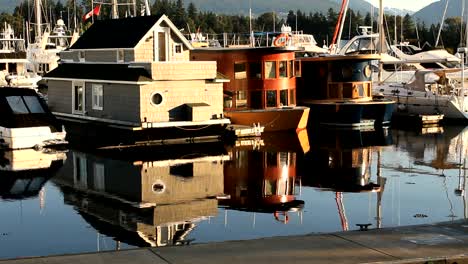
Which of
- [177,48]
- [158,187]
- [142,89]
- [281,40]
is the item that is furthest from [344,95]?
[158,187]

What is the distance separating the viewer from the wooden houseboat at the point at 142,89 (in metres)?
31.5

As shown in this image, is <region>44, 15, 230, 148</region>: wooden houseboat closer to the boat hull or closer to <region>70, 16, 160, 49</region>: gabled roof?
<region>70, 16, 160, 49</region>: gabled roof

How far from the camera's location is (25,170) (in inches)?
989

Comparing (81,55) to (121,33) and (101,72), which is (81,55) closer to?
(121,33)

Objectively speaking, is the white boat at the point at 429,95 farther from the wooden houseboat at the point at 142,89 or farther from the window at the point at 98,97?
the window at the point at 98,97

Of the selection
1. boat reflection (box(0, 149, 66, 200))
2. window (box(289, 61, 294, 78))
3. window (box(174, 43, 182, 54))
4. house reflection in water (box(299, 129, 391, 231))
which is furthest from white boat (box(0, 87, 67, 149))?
window (box(289, 61, 294, 78))

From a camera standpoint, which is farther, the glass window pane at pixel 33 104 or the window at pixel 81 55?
the window at pixel 81 55

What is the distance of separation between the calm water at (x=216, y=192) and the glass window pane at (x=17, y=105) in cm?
240

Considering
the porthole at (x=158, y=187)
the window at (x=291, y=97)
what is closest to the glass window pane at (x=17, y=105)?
the porthole at (x=158, y=187)

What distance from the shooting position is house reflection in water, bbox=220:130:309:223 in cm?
2000

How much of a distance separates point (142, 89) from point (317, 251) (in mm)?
20092

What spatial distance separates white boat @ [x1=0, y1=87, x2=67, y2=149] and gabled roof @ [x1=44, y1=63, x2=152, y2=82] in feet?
10.7

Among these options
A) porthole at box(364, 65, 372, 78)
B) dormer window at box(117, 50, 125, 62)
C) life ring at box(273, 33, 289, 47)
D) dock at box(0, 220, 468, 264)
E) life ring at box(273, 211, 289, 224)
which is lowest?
life ring at box(273, 211, 289, 224)

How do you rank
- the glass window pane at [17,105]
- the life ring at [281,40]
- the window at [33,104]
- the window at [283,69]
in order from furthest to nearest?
1. the life ring at [281,40]
2. the window at [283,69]
3. the window at [33,104]
4. the glass window pane at [17,105]
